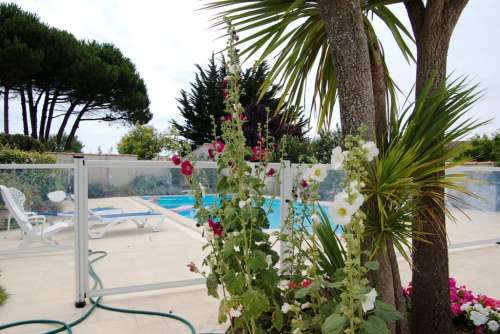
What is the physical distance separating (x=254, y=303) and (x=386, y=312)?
0.50m

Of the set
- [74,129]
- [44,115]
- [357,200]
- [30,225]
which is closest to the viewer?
[357,200]

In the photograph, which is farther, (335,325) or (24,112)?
(24,112)

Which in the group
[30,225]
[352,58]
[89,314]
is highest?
[352,58]

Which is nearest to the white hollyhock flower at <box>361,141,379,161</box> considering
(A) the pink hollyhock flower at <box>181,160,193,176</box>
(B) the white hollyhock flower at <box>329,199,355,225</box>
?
(B) the white hollyhock flower at <box>329,199,355,225</box>

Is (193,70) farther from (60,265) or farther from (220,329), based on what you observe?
(220,329)

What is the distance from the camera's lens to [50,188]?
429cm

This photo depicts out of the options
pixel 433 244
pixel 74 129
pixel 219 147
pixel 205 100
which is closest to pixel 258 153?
pixel 219 147

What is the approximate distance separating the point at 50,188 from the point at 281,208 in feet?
9.57

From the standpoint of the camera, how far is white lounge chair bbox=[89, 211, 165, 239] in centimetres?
330

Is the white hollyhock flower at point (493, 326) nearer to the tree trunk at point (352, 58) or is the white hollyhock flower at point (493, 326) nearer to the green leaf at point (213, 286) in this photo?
the tree trunk at point (352, 58)

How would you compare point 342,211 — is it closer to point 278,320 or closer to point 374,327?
point 374,327

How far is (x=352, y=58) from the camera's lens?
1.77 metres

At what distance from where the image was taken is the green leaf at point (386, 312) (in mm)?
1192

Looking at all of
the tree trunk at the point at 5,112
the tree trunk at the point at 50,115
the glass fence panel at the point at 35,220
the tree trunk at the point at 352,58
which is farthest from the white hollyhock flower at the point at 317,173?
the tree trunk at the point at 50,115
